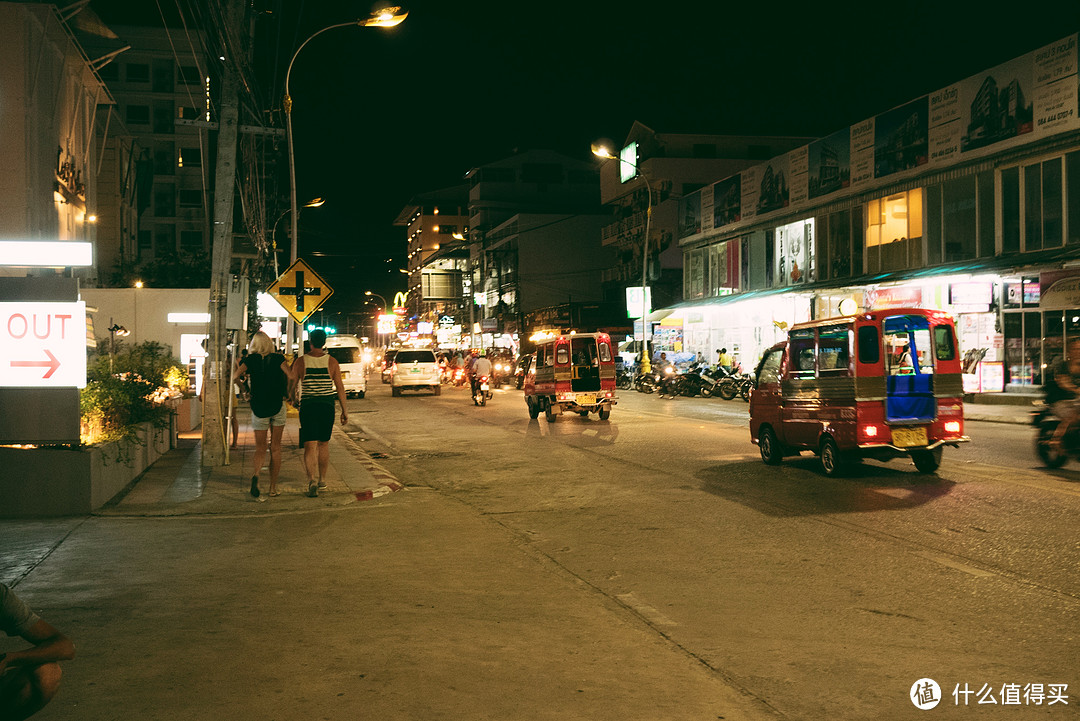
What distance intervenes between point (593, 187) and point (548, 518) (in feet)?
294

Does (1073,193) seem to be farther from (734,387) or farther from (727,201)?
(727,201)

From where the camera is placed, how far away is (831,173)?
35.6 m

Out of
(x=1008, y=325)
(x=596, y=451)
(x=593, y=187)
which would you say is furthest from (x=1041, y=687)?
(x=593, y=187)

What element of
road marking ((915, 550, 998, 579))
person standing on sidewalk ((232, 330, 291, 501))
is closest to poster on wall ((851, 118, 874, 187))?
person standing on sidewalk ((232, 330, 291, 501))

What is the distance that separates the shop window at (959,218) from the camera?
28.5 m

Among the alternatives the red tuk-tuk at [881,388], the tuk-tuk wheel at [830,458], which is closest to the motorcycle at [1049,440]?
the red tuk-tuk at [881,388]

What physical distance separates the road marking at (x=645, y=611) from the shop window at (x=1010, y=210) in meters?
24.5

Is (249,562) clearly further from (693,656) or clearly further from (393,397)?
(393,397)

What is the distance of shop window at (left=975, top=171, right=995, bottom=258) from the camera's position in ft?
90.7

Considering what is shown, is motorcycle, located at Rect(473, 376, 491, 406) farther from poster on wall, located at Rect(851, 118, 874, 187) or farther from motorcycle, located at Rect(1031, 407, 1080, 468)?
motorcycle, located at Rect(1031, 407, 1080, 468)

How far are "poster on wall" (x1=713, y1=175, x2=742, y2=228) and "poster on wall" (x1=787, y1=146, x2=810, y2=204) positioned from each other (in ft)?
15.0

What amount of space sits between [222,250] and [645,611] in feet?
32.7

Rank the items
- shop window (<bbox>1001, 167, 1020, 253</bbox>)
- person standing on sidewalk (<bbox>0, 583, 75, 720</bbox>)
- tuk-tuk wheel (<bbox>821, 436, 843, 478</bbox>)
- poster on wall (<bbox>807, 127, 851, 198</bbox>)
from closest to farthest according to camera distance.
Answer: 1. person standing on sidewalk (<bbox>0, 583, 75, 720</bbox>)
2. tuk-tuk wheel (<bbox>821, 436, 843, 478</bbox>)
3. shop window (<bbox>1001, 167, 1020, 253</bbox>)
4. poster on wall (<bbox>807, 127, 851, 198</bbox>)

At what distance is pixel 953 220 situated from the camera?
29.4 meters
